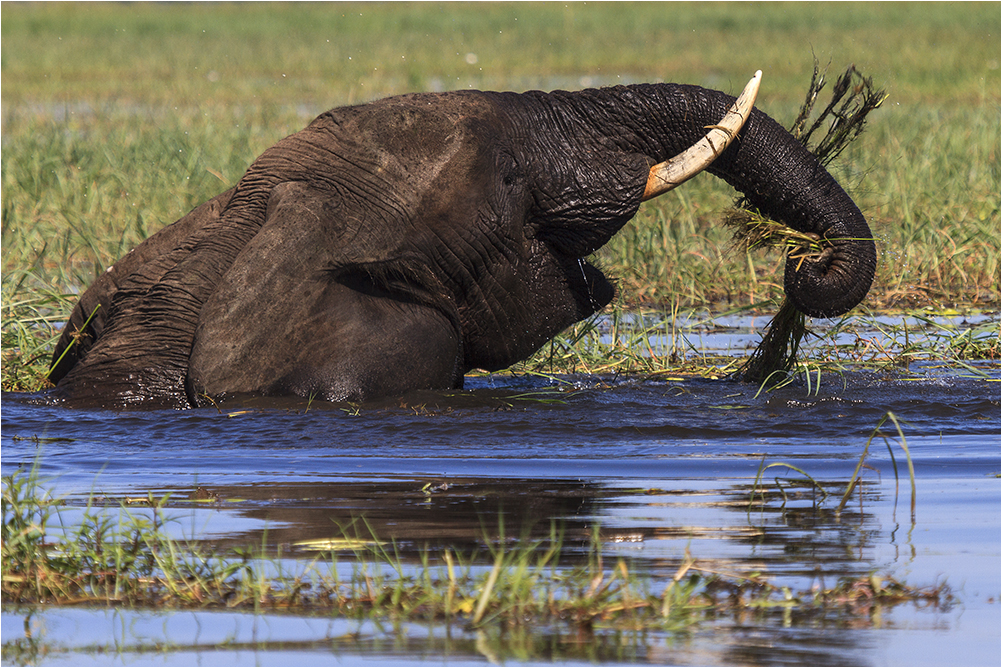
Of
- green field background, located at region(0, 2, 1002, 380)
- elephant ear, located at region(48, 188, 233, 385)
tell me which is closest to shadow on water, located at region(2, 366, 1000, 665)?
elephant ear, located at region(48, 188, 233, 385)

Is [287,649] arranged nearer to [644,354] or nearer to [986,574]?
[986,574]

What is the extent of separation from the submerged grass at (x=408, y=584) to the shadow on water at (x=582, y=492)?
5 cm

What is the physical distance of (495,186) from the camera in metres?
5.53

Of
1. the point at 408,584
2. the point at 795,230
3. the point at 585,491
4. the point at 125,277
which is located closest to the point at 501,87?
the point at 125,277

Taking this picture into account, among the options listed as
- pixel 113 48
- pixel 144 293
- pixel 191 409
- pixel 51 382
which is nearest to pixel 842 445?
pixel 191 409

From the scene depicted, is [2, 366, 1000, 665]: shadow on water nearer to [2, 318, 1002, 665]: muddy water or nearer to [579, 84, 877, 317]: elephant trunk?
[2, 318, 1002, 665]: muddy water

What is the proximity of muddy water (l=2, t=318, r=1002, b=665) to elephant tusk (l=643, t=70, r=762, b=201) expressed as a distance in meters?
0.85

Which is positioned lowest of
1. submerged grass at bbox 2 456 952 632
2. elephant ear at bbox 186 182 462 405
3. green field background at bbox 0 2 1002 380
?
submerged grass at bbox 2 456 952 632

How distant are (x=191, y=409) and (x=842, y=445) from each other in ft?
7.53

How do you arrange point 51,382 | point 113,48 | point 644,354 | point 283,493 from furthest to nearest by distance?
point 113,48 < point 644,354 < point 51,382 < point 283,493

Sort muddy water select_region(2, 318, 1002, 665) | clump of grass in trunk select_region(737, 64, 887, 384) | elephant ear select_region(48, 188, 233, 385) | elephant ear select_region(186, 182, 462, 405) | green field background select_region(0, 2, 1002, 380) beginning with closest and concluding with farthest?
muddy water select_region(2, 318, 1002, 665) < elephant ear select_region(186, 182, 462, 405) < clump of grass in trunk select_region(737, 64, 887, 384) < elephant ear select_region(48, 188, 233, 385) < green field background select_region(0, 2, 1002, 380)

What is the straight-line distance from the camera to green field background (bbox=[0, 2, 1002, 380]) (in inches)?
346

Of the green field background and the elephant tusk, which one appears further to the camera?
the green field background

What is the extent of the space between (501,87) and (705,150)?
17.0 metres
